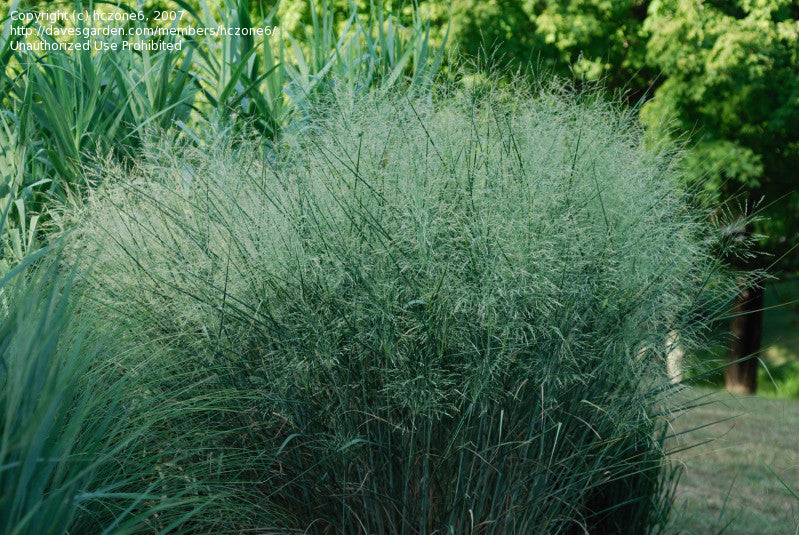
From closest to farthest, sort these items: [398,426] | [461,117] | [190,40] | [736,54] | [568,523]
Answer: [398,426] < [568,523] < [461,117] < [190,40] < [736,54]

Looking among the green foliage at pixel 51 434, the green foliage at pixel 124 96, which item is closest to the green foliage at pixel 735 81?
the green foliage at pixel 124 96

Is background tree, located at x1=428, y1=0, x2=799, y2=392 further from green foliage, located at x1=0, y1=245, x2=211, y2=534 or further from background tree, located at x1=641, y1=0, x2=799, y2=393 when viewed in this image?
green foliage, located at x1=0, y1=245, x2=211, y2=534

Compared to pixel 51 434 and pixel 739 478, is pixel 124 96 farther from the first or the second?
pixel 739 478

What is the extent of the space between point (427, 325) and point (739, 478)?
11.4 ft

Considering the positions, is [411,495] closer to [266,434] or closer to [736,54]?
[266,434]

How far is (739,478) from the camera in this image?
191 inches

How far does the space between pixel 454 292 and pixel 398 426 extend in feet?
1.36

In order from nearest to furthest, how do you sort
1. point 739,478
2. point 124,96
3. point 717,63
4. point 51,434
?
point 51,434 → point 124,96 → point 739,478 → point 717,63

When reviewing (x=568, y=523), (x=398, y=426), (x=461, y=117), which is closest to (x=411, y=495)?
(x=398, y=426)

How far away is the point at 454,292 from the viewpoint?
2299 millimetres

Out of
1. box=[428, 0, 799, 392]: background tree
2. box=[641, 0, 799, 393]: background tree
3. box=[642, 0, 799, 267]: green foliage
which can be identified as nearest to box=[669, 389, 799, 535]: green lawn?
box=[428, 0, 799, 392]: background tree

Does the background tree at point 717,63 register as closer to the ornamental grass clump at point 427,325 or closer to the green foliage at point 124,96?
the green foliage at point 124,96

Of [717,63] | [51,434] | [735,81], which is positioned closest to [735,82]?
[735,81]

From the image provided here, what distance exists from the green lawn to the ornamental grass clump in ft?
1.39
